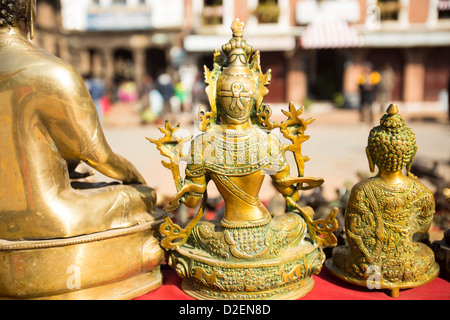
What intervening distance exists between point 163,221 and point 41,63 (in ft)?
3.29

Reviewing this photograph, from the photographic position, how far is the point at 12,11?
6.46 ft

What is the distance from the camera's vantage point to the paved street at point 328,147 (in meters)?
5.82

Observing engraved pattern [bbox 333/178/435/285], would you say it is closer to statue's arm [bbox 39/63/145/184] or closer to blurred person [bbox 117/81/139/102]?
statue's arm [bbox 39/63/145/184]

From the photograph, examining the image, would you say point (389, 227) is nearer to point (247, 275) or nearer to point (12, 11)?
point (247, 275)

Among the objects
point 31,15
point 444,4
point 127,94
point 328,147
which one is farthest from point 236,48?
point 127,94

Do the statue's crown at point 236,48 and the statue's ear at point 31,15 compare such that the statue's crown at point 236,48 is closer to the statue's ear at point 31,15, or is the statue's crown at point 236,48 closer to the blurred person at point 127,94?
the statue's ear at point 31,15

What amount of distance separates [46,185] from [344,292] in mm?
1566

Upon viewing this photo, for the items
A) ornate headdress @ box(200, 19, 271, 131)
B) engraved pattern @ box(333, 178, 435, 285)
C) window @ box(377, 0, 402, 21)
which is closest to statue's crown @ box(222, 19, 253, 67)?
ornate headdress @ box(200, 19, 271, 131)

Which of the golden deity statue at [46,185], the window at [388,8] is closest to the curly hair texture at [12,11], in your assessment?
the golden deity statue at [46,185]

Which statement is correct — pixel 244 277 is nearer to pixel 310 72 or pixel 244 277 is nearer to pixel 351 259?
pixel 351 259

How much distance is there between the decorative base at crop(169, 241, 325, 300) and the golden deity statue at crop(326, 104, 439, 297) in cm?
27

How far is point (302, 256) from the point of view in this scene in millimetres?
2143

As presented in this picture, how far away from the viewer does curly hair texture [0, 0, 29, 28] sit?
1.95 m
